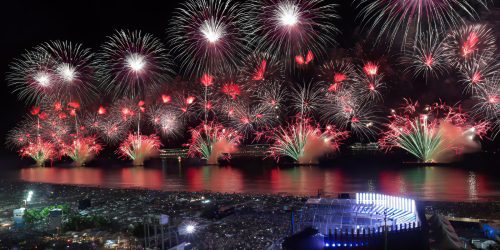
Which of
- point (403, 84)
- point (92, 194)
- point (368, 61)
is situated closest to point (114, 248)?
point (92, 194)

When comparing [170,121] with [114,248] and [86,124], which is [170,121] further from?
[114,248]

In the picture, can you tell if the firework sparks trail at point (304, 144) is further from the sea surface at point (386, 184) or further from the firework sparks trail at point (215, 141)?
the sea surface at point (386, 184)

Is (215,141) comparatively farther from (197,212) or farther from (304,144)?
(197,212)

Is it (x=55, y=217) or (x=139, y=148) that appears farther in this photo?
(x=139, y=148)

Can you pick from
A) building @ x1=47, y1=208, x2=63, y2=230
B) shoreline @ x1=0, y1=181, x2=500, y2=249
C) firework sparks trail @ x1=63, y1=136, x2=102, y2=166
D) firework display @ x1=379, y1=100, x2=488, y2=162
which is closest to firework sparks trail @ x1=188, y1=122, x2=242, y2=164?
firework sparks trail @ x1=63, y1=136, x2=102, y2=166

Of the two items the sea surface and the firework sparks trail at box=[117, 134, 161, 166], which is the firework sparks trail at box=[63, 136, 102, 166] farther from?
the sea surface

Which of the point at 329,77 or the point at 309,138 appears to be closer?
the point at 309,138

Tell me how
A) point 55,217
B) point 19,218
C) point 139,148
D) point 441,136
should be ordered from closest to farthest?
point 19,218
point 55,217
point 441,136
point 139,148

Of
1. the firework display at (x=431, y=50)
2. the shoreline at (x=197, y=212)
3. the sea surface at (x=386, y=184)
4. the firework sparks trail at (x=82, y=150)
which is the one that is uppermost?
the firework display at (x=431, y=50)

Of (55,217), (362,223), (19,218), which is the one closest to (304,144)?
(55,217)

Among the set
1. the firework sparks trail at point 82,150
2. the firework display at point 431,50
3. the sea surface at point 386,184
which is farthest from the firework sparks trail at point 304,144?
the firework sparks trail at point 82,150

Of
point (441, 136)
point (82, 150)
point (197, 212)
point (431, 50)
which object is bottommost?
point (197, 212)
